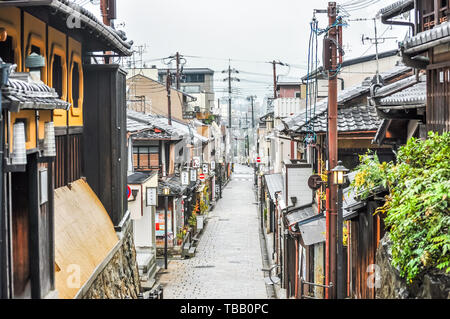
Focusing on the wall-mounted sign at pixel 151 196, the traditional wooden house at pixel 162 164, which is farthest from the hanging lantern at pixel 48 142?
the traditional wooden house at pixel 162 164

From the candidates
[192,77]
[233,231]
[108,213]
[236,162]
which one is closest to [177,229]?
[233,231]

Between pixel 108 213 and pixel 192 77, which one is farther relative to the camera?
pixel 192 77

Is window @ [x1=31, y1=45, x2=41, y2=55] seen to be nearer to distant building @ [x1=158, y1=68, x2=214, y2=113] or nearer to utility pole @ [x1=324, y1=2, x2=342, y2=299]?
utility pole @ [x1=324, y1=2, x2=342, y2=299]

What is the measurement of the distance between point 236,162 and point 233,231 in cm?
10676

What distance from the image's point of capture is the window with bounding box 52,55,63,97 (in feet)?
42.7

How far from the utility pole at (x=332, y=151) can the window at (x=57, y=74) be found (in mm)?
6417

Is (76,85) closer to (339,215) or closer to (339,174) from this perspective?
(339,174)

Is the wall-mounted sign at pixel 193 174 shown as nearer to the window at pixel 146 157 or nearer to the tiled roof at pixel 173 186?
the tiled roof at pixel 173 186

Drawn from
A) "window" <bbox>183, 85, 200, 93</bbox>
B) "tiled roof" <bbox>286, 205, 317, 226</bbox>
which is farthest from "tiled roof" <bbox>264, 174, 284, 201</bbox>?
"window" <bbox>183, 85, 200, 93</bbox>

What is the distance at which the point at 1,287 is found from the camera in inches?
286

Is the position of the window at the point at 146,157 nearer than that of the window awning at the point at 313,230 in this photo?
No

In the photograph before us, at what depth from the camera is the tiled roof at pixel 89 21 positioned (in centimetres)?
876

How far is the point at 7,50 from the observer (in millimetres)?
10117

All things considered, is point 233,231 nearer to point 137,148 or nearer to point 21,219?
point 137,148
